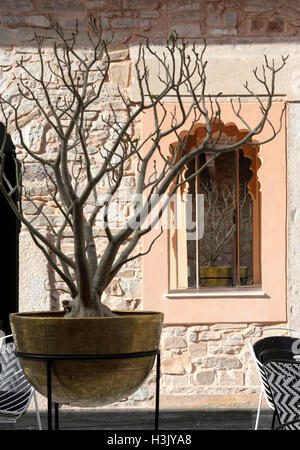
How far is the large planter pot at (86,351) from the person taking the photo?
7.66ft

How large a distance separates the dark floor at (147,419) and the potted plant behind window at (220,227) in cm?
116

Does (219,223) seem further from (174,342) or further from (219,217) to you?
(174,342)

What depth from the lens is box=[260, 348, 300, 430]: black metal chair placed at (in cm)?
335

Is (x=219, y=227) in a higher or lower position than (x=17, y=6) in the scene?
lower

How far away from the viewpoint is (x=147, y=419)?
5.98 metres

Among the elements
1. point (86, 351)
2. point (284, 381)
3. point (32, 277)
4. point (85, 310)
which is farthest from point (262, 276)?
point (86, 351)

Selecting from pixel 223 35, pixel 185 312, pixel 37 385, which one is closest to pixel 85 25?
pixel 223 35

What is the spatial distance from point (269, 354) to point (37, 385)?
1790 millimetres

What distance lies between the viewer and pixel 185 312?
19.9ft

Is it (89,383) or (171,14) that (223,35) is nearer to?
(171,14)

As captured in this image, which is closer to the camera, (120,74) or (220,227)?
(120,74)

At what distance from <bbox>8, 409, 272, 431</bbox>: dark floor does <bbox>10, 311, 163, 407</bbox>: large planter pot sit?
3.60 meters

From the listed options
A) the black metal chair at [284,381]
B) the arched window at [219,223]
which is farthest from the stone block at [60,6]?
the black metal chair at [284,381]

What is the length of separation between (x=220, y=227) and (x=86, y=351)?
4591mm
